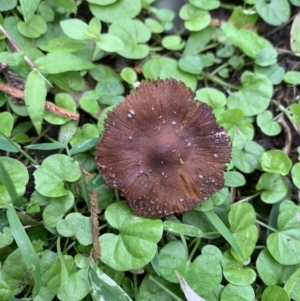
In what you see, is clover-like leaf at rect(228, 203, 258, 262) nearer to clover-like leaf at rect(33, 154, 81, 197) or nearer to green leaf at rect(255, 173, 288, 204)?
green leaf at rect(255, 173, 288, 204)

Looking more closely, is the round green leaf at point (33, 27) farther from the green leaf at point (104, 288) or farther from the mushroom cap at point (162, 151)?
the green leaf at point (104, 288)

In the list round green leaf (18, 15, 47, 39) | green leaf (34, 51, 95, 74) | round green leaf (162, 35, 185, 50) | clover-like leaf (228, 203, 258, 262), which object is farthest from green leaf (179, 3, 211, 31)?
clover-like leaf (228, 203, 258, 262)

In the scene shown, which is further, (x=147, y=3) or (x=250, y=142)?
(x=147, y=3)

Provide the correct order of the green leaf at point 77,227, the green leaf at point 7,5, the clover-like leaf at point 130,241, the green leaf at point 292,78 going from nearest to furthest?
1. the clover-like leaf at point 130,241
2. the green leaf at point 77,227
3. the green leaf at point 7,5
4. the green leaf at point 292,78

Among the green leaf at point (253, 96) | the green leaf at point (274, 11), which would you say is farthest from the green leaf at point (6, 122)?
the green leaf at point (274, 11)

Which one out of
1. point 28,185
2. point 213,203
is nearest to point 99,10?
point 28,185

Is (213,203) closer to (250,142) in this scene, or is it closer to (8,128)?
(250,142)
